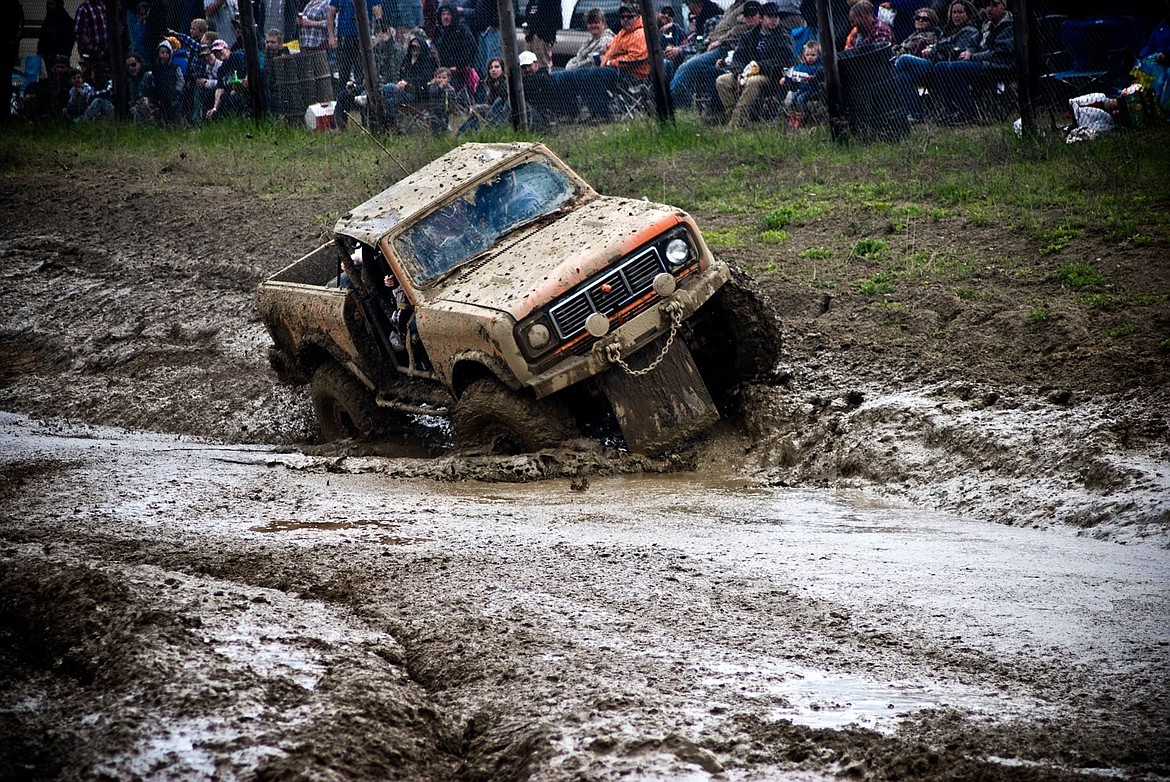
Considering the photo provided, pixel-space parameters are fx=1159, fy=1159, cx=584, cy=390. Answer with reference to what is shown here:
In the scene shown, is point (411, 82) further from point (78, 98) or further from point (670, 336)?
point (670, 336)

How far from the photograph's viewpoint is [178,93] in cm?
1866

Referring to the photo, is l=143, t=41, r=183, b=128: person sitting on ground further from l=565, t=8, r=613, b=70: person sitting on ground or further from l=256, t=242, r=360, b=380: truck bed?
l=256, t=242, r=360, b=380: truck bed

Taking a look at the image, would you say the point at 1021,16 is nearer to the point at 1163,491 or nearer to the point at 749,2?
the point at 749,2

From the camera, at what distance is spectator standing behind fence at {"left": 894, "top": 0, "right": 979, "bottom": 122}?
1200 cm

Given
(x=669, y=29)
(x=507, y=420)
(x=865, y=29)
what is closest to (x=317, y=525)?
(x=507, y=420)

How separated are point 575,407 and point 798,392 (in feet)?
4.98

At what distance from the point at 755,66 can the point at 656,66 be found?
48.6 inches

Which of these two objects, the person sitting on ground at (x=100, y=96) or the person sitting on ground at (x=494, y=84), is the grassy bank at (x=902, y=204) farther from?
the person sitting on ground at (x=100, y=96)

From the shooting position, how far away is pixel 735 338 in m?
7.72

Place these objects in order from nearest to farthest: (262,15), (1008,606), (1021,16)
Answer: (1008,606), (1021,16), (262,15)

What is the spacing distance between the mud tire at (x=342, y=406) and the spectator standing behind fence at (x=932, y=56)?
22.2 ft

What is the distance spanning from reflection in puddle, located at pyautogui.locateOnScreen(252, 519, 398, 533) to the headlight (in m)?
2.54

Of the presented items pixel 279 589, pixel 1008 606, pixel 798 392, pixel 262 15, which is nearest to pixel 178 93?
pixel 262 15

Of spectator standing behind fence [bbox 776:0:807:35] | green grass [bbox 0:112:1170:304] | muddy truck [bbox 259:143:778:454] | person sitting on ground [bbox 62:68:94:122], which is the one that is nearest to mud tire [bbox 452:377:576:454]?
muddy truck [bbox 259:143:778:454]
